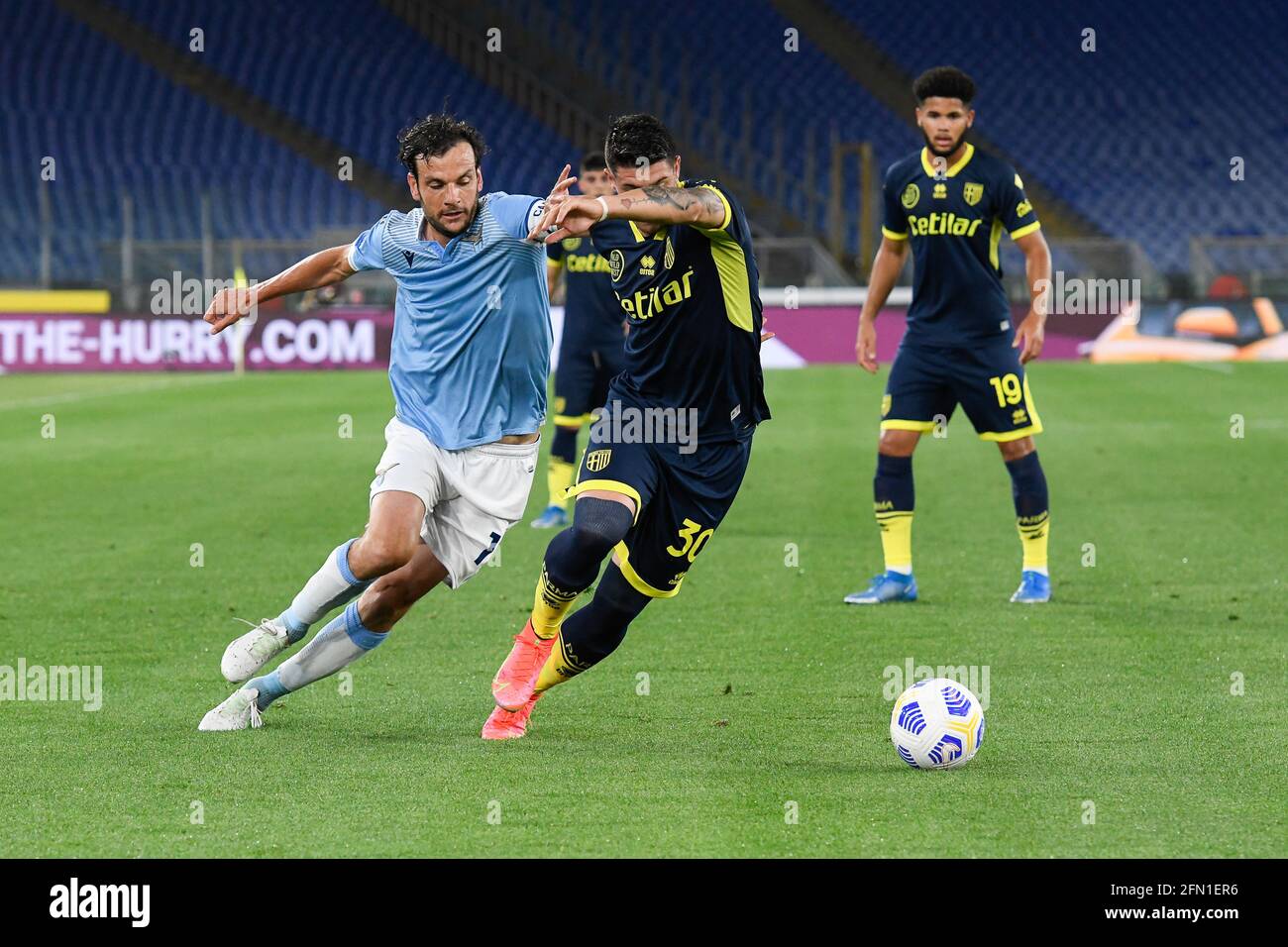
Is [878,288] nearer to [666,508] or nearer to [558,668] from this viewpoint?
[666,508]

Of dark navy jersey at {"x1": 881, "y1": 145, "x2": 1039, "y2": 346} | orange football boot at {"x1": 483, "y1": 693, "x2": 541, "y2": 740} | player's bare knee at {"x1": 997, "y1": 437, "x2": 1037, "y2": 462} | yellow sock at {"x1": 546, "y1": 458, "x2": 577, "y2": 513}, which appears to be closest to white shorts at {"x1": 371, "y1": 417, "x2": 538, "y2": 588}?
orange football boot at {"x1": 483, "y1": 693, "x2": 541, "y2": 740}

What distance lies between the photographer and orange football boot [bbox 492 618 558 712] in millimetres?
5375

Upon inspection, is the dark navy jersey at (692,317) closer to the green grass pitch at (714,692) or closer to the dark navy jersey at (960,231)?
the green grass pitch at (714,692)

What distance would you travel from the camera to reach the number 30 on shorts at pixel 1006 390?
7754mm

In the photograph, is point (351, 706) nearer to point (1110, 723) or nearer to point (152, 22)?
point (1110, 723)

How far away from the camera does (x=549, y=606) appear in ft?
18.0

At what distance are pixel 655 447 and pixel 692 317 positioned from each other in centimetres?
41

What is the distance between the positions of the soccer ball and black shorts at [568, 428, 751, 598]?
2.80ft

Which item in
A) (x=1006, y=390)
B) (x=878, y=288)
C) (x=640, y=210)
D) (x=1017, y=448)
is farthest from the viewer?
(x=878, y=288)

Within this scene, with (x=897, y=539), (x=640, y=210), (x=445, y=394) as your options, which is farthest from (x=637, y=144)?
(x=897, y=539)

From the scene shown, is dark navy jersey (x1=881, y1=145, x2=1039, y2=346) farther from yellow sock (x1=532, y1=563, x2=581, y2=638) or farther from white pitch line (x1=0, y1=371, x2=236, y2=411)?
white pitch line (x1=0, y1=371, x2=236, y2=411)

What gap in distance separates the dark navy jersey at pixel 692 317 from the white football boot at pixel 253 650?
4.20ft

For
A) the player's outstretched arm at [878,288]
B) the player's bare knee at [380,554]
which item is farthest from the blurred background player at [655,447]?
the player's outstretched arm at [878,288]
